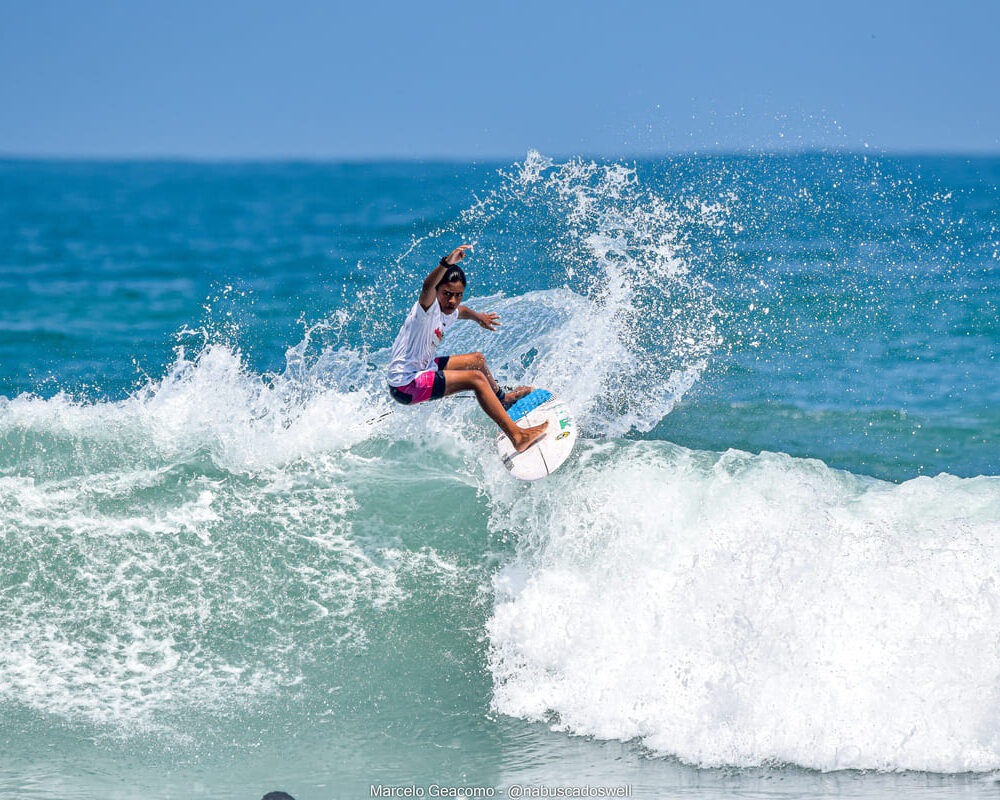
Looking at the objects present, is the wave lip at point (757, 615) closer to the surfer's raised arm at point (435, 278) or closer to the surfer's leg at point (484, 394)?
the surfer's leg at point (484, 394)

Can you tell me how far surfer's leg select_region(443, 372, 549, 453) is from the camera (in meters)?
7.44

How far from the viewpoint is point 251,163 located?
7175cm

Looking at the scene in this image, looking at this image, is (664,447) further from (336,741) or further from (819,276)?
(819,276)

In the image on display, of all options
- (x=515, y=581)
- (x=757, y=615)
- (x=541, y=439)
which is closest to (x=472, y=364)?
(x=541, y=439)

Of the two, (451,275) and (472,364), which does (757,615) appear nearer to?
(472,364)

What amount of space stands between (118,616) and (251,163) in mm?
68155

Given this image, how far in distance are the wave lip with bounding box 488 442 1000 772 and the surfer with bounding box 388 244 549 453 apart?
1.06 metres

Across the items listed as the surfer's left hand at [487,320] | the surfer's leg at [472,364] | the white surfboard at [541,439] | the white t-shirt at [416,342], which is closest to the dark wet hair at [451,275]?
the white t-shirt at [416,342]

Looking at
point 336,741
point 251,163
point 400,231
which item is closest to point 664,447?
point 336,741

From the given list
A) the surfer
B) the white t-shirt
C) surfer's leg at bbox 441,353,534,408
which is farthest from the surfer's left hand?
the white t-shirt

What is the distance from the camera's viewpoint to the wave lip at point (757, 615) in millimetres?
6457

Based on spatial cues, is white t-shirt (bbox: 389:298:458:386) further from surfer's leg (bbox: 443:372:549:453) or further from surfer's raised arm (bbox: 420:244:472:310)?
surfer's leg (bbox: 443:372:549:453)

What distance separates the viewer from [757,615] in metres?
7.00

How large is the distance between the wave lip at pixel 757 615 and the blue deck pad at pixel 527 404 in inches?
24.6
